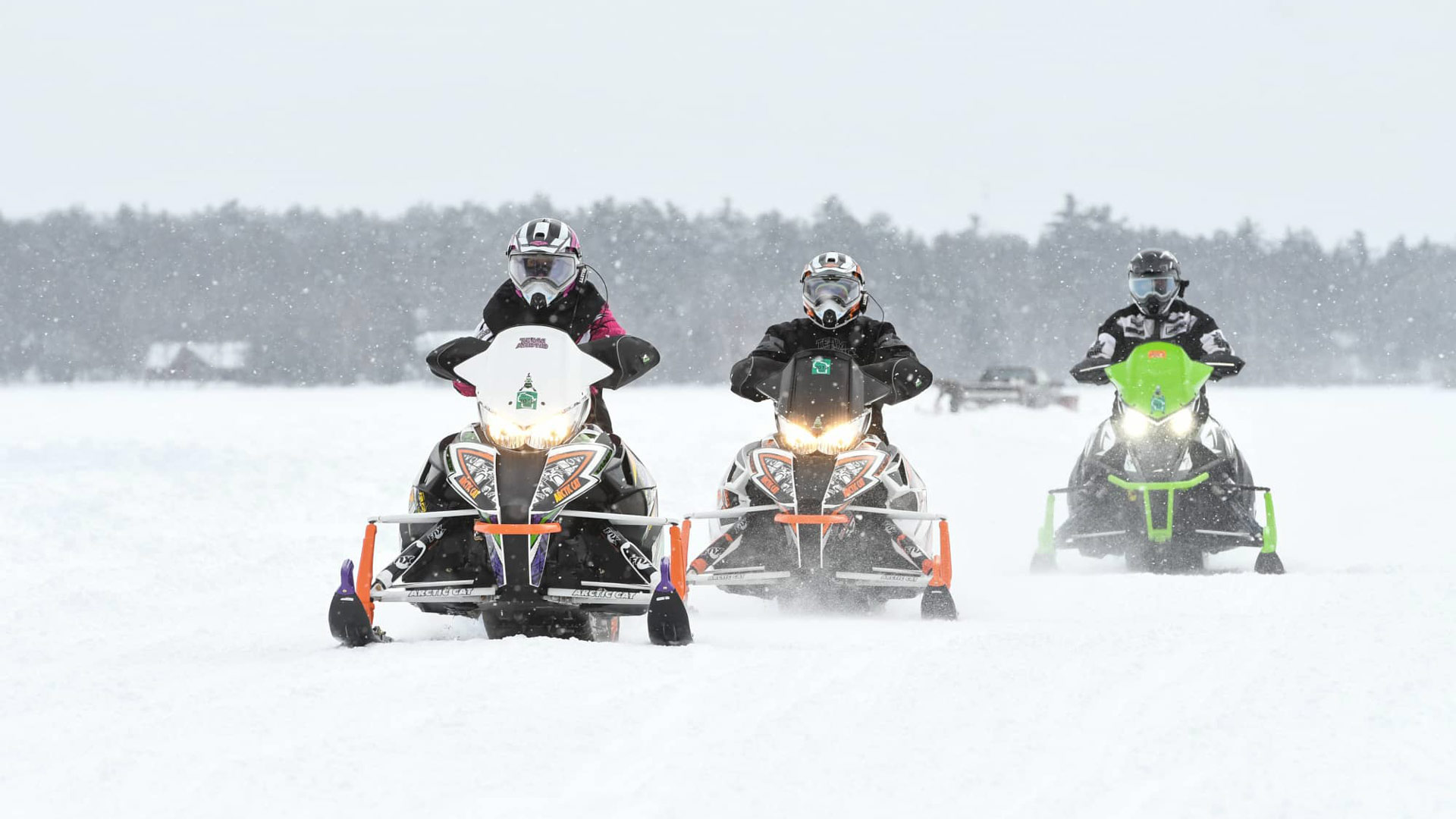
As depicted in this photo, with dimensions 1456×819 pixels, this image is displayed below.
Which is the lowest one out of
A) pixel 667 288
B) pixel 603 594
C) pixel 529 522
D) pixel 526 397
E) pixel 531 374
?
pixel 603 594

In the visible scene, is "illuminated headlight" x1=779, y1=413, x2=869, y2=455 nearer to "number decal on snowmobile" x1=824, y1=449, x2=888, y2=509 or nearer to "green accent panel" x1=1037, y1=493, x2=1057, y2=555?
"number decal on snowmobile" x1=824, y1=449, x2=888, y2=509

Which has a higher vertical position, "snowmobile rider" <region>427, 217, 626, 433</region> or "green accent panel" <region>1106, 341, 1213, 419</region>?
"snowmobile rider" <region>427, 217, 626, 433</region>

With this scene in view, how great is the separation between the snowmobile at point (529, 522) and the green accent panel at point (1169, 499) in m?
4.82

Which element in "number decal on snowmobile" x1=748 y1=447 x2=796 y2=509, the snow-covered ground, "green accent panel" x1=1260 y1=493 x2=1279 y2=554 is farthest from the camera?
"green accent panel" x1=1260 y1=493 x2=1279 y2=554

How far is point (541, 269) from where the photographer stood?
7.38 meters

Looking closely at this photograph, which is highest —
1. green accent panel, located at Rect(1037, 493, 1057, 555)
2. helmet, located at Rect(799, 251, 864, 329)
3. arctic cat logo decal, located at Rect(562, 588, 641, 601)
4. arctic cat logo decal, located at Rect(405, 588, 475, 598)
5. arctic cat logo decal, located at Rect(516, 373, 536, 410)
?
helmet, located at Rect(799, 251, 864, 329)

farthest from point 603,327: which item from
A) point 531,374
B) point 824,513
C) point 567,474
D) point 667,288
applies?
point 667,288

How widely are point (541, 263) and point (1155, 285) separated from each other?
548 centimetres

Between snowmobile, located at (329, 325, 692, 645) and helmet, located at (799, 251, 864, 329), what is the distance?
2360 mm

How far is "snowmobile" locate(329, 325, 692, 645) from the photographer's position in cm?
615

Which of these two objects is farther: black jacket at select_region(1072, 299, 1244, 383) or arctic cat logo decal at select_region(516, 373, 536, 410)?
black jacket at select_region(1072, 299, 1244, 383)

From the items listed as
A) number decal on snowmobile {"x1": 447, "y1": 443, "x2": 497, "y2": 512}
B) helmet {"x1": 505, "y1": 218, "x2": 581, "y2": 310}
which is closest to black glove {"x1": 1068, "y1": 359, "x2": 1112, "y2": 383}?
helmet {"x1": 505, "y1": 218, "x2": 581, "y2": 310}

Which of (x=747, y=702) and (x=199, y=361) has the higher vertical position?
(x=199, y=361)

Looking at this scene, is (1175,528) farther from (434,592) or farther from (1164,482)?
(434,592)
